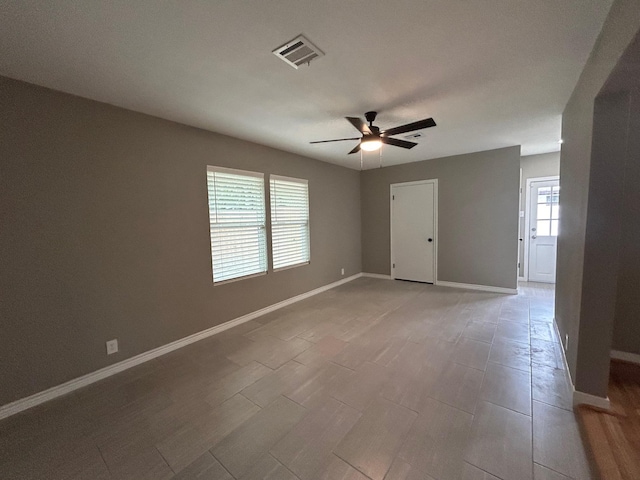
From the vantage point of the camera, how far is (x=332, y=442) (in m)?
1.61

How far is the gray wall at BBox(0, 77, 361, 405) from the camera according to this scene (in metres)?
1.96

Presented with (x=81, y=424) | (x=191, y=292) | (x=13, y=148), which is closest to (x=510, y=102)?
(x=191, y=292)

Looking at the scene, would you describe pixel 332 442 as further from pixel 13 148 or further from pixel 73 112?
pixel 73 112

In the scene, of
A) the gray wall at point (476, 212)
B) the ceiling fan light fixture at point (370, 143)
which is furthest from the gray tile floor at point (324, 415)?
the ceiling fan light fixture at point (370, 143)

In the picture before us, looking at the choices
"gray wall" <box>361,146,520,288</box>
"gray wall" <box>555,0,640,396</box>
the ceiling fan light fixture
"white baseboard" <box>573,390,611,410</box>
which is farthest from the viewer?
"gray wall" <box>361,146,520,288</box>

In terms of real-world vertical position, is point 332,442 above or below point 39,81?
below

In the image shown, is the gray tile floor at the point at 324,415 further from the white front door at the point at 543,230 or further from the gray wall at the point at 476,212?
the white front door at the point at 543,230

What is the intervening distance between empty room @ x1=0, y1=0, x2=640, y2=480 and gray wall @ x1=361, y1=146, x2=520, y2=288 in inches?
33.8

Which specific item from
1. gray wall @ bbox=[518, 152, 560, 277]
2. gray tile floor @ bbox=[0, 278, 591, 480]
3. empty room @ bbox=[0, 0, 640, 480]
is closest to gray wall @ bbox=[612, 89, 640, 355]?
empty room @ bbox=[0, 0, 640, 480]

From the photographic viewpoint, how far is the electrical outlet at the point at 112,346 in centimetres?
241

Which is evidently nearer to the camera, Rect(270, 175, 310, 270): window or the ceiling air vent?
the ceiling air vent

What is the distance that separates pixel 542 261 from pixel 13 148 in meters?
7.55

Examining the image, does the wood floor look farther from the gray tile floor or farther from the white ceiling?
the white ceiling

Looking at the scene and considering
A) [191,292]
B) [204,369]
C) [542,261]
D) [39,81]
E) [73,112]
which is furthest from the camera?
[542,261]
